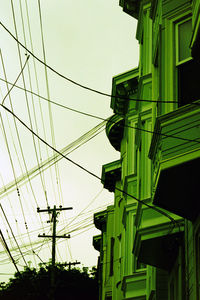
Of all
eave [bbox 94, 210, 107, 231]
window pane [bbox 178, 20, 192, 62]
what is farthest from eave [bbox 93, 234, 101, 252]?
window pane [bbox 178, 20, 192, 62]

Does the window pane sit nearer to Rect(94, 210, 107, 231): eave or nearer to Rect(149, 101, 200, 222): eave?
Rect(149, 101, 200, 222): eave

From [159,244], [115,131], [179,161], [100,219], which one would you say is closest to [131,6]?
[115,131]

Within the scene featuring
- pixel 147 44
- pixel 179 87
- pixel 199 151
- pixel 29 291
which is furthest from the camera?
pixel 29 291

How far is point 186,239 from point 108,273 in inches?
831

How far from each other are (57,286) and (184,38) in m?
42.1

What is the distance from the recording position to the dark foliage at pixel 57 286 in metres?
52.5

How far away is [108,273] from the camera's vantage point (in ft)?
109

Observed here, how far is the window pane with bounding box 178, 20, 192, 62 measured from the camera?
12.6 m

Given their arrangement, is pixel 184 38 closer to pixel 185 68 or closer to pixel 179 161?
pixel 185 68

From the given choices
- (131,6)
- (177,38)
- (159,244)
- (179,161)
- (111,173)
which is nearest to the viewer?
(179,161)

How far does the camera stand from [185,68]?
1238 centimetres

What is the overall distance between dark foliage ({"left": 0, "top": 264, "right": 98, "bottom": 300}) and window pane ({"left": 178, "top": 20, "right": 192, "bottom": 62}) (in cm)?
4141

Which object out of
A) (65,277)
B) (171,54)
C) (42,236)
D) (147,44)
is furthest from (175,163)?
(65,277)

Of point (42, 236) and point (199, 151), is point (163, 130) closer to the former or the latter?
point (199, 151)
